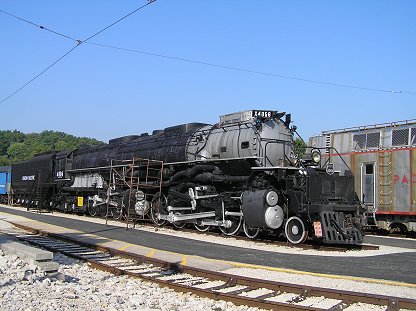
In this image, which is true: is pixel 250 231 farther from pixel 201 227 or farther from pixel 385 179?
pixel 385 179

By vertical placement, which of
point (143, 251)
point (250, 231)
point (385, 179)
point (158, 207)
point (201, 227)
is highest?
point (385, 179)

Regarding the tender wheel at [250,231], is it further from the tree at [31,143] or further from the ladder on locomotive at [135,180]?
the tree at [31,143]

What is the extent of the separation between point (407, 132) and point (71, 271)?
558 inches

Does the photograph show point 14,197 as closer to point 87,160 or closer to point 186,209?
point 87,160

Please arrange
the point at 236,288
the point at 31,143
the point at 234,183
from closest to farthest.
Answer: the point at 236,288
the point at 234,183
the point at 31,143

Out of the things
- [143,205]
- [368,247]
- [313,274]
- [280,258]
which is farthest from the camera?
[143,205]

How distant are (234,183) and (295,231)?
289 cm

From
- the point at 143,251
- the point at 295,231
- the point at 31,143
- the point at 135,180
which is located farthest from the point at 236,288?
the point at 31,143

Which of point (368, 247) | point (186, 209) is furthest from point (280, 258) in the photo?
point (186, 209)

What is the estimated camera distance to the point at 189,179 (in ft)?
57.5

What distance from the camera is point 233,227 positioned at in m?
15.9

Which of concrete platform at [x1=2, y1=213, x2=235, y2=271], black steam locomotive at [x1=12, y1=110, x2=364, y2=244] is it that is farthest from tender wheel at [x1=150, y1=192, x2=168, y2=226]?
concrete platform at [x1=2, y1=213, x2=235, y2=271]

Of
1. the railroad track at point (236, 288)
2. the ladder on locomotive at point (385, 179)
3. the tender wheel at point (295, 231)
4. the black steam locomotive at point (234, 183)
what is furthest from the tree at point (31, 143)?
the railroad track at point (236, 288)

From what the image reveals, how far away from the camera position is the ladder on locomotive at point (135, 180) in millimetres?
19266
